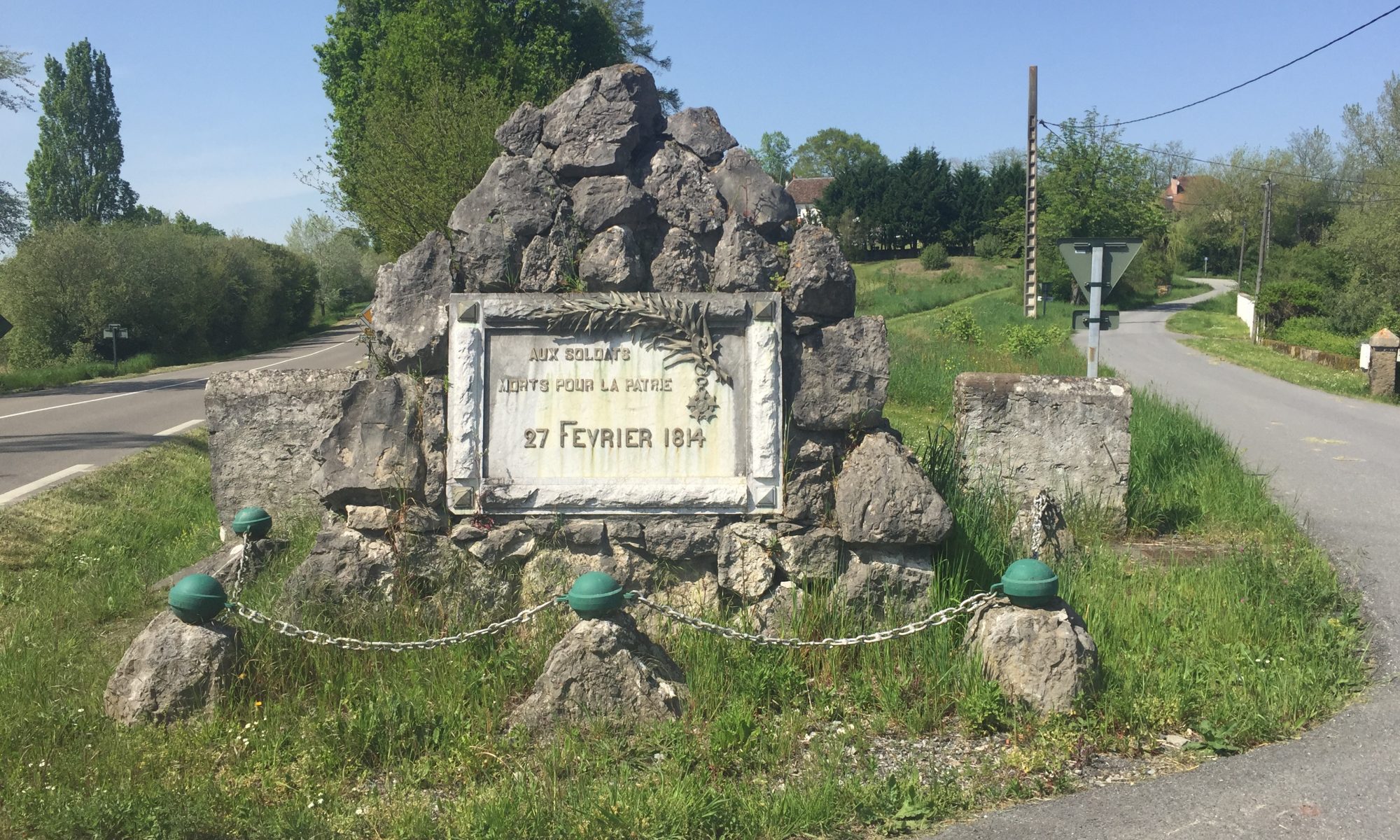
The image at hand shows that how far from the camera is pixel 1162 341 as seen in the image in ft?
107

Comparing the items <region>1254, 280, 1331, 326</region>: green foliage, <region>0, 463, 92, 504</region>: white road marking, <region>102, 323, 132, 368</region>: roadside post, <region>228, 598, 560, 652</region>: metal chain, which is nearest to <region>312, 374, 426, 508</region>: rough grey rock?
<region>228, 598, 560, 652</region>: metal chain

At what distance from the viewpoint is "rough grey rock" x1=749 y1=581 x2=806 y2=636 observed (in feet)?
16.3

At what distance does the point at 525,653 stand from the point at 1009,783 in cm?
216

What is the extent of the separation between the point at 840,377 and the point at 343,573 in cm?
258

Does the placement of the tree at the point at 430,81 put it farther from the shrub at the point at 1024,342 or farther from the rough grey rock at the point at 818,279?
the rough grey rock at the point at 818,279

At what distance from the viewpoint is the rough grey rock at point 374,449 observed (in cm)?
502

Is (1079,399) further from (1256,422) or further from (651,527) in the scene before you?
(1256,422)

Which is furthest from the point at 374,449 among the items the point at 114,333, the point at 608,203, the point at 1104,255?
the point at 114,333

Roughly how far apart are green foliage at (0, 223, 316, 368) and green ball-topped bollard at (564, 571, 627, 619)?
3000 cm

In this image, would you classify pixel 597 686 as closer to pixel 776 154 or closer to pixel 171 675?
pixel 171 675

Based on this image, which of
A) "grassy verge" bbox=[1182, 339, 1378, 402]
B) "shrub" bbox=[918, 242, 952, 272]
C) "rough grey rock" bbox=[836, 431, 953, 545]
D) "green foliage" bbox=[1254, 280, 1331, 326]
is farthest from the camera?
"shrub" bbox=[918, 242, 952, 272]

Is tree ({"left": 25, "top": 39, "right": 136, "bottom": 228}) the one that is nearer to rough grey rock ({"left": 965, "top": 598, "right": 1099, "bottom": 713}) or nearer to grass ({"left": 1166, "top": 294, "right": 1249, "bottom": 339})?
grass ({"left": 1166, "top": 294, "right": 1249, "bottom": 339})

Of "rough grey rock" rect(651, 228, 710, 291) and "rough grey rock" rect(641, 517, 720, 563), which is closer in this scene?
"rough grey rock" rect(641, 517, 720, 563)

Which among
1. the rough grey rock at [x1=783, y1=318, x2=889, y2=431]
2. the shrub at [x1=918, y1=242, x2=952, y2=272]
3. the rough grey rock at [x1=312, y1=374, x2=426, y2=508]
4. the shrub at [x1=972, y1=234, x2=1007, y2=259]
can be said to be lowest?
the rough grey rock at [x1=312, y1=374, x2=426, y2=508]
